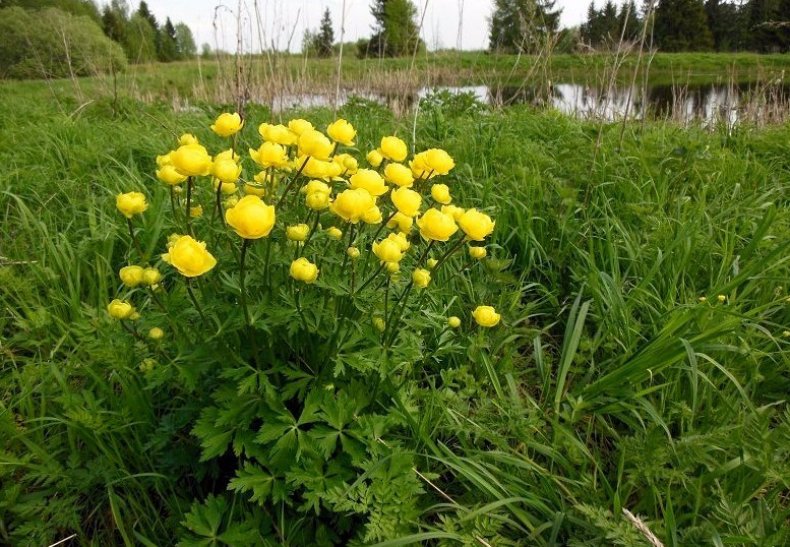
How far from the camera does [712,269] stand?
180cm

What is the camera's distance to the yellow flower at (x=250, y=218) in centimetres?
76

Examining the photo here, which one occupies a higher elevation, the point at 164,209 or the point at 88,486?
the point at 164,209

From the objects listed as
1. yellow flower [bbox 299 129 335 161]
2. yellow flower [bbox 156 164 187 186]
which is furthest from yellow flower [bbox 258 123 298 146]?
yellow flower [bbox 156 164 187 186]

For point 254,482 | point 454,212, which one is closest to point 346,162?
point 454,212

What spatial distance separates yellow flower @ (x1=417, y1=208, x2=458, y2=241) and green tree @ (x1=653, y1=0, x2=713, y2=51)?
116 feet

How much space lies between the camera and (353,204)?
→ 87cm

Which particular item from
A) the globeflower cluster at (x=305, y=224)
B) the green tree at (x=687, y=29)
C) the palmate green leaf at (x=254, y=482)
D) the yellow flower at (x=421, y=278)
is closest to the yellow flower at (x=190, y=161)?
the globeflower cluster at (x=305, y=224)

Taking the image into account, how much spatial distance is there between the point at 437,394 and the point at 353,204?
60 centimetres

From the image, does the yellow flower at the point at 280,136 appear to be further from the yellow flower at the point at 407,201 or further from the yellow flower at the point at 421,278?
the yellow flower at the point at 421,278

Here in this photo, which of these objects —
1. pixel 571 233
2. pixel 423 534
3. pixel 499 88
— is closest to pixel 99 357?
pixel 423 534

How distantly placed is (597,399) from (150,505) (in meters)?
1.19

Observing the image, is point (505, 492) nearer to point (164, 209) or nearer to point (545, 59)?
point (164, 209)

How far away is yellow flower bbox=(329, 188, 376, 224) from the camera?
34.2 inches

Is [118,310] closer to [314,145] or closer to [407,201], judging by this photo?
[314,145]
